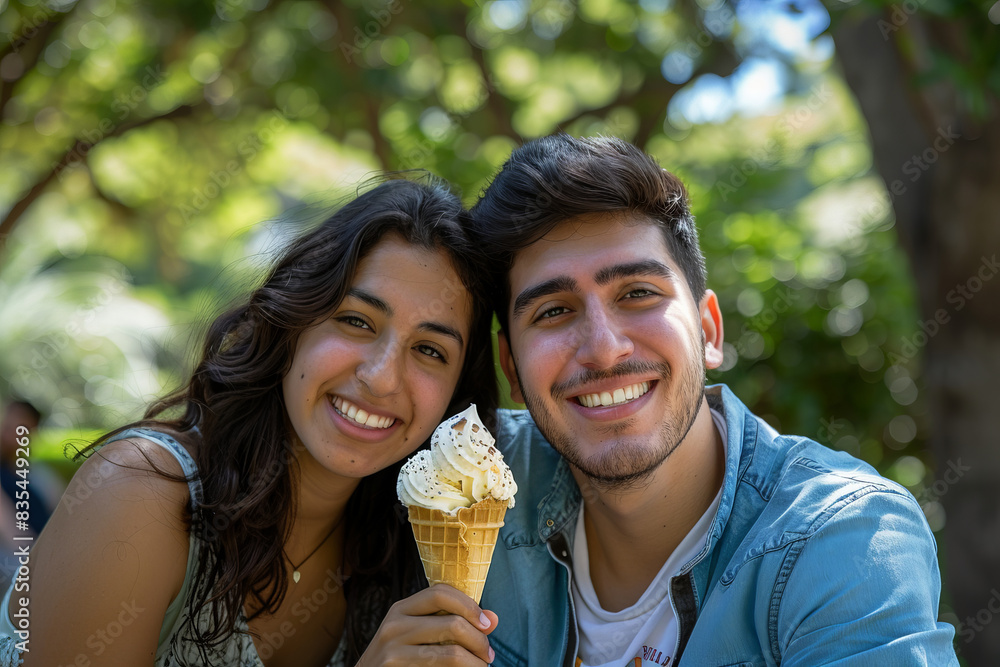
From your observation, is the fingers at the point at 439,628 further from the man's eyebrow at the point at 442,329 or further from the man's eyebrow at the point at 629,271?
the man's eyebrow at the point at 629,271

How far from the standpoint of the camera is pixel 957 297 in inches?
181

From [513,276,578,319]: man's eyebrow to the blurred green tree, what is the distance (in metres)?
1.22

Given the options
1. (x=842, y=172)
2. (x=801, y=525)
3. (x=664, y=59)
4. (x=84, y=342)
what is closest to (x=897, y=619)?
(x=801, y=525)

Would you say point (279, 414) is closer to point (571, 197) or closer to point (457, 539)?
point (457, 539)

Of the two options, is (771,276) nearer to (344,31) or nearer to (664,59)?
(664,59)

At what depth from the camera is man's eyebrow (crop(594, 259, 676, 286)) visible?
2.95 meters

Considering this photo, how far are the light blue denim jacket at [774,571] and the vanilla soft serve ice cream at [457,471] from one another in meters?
0.75

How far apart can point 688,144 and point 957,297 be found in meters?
4.48

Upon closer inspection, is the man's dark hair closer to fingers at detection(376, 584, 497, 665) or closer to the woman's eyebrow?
the woman's eyebrow

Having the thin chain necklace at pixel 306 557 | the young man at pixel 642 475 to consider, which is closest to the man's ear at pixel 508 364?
the young man at pixel 642 475

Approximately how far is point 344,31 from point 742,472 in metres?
6.03

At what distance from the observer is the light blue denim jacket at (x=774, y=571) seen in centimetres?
234

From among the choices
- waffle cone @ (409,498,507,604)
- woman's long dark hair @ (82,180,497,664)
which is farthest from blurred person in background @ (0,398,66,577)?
waffle cone @ (409,498,507,604)

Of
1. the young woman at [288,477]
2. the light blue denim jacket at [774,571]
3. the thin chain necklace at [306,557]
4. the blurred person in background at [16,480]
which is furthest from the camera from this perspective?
the blurred person in background at [16,480]
